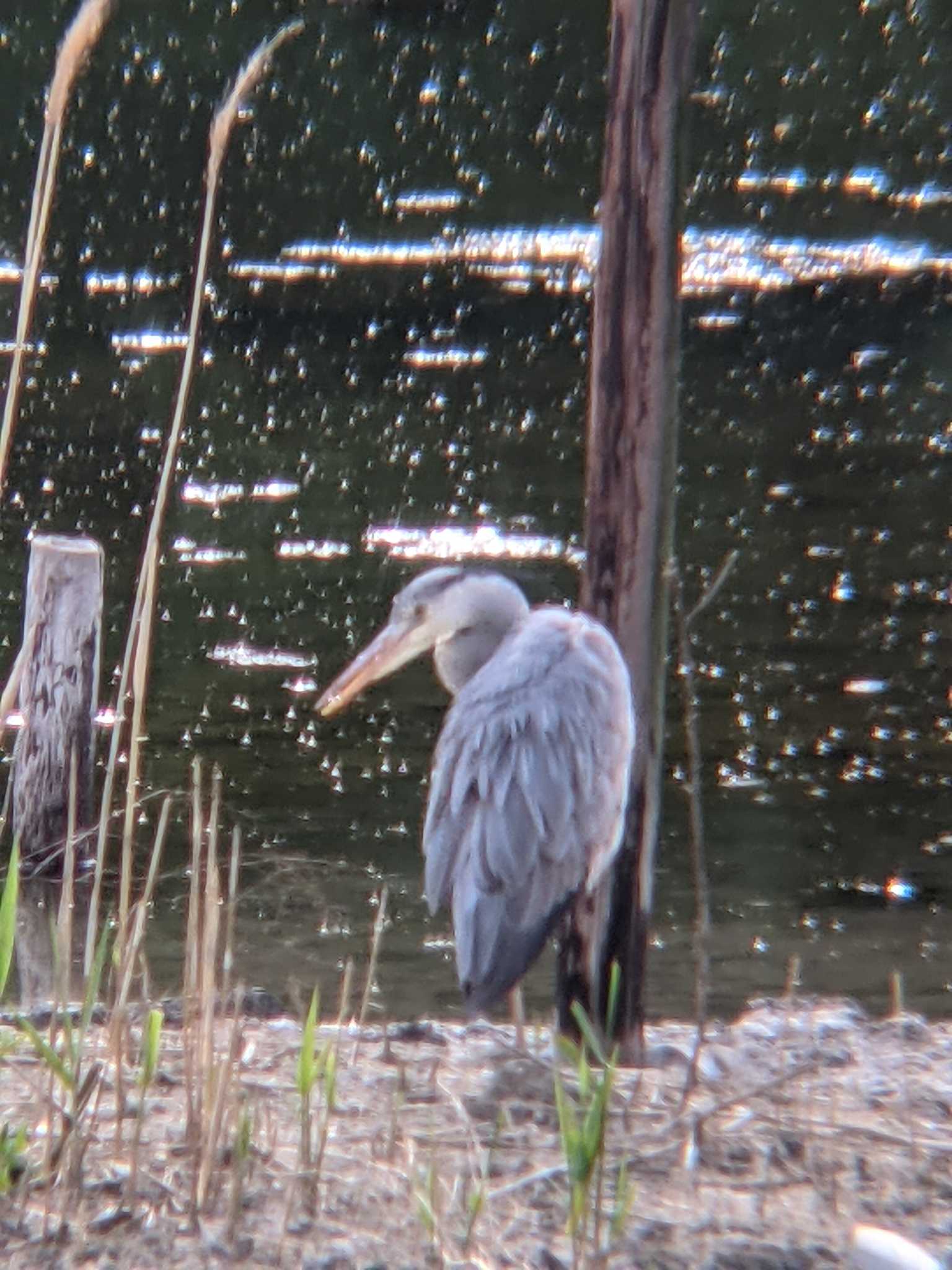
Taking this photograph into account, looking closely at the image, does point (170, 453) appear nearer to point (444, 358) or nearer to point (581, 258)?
point (444, 358)

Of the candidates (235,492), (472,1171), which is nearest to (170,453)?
(472,1171)

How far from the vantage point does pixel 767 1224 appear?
9.43 feet

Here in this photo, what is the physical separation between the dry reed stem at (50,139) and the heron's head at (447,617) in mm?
1883

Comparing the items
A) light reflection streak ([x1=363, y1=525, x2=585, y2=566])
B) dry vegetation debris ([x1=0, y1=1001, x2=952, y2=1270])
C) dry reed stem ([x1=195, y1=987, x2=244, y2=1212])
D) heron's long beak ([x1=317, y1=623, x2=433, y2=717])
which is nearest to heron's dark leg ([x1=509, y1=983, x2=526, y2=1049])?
dry vegetation debris ([x1=0, y1=1001, x2=952, y2=1270])

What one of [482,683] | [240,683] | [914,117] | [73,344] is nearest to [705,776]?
[240,683]

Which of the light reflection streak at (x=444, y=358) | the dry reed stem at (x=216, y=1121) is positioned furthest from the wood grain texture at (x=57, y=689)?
the light reflection streak at (x=444, y=358)

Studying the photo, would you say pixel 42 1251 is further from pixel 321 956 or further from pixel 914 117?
pixel 914 117

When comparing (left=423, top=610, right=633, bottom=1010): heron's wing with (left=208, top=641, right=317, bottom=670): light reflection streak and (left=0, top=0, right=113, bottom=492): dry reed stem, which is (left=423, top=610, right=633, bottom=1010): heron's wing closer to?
(left=0, top=0, right=113, bottom=492): dry reed stem

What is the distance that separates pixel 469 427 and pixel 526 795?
44.4 feet

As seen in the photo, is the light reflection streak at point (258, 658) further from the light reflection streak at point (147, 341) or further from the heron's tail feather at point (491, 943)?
the light reflection streak at point (147, 341)

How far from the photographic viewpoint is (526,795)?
13.4 feet

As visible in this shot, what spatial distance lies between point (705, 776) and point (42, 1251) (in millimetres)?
6853

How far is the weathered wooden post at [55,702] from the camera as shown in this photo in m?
7.64

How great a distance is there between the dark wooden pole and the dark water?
3.04 feet
